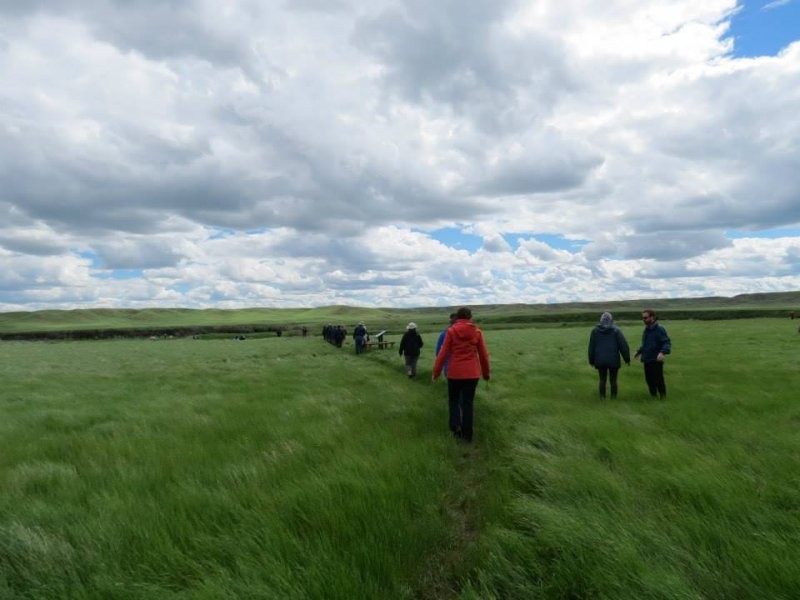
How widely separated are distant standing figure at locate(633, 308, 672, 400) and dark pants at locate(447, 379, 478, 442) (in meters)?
5.08

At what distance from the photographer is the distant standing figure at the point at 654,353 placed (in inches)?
457

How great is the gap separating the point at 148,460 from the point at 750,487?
6944 millimetres

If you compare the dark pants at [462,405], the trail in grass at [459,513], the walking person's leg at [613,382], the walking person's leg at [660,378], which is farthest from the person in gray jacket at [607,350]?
the dark pants at [462,405]

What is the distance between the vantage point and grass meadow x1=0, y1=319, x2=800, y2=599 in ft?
11.8

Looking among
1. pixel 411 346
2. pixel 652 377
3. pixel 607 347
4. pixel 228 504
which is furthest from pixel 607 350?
pixel 228 504

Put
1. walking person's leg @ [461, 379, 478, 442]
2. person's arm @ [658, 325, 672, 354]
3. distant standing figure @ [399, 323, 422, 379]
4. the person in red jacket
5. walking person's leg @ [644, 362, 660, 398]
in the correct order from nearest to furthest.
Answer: walking person's leg @ [461, 379, 478, 442]
the person in red jacket
person's arm @ [658, 325, 672, 354]
walking person's leg @ [644, 362, 660, 398]
distant standing figure @ [399, 323, 422, 379]

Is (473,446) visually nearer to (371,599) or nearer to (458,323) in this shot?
(458,323)

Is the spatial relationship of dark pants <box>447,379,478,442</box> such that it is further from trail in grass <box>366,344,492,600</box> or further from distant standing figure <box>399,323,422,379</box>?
distant standing figure <box>399,323,422,379</box>

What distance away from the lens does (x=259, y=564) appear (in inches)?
147

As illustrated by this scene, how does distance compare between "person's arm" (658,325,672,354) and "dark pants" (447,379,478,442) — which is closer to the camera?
"dark pants" (447,379,478,442)

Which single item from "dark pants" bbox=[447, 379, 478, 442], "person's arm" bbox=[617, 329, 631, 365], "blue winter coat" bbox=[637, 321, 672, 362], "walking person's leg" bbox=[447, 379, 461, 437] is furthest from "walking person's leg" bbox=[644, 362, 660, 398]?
"walking person's leg" bbox=[447, 379, 461, 437]

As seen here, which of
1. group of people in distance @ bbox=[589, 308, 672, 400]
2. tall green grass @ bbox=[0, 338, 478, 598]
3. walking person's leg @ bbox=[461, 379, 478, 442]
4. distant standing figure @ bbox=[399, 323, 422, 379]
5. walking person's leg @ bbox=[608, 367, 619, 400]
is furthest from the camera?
distant standing figure @ bbox=[399, 323, 422, 379]

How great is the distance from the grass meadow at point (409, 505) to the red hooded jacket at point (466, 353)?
109cm

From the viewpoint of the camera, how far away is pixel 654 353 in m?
11.7
